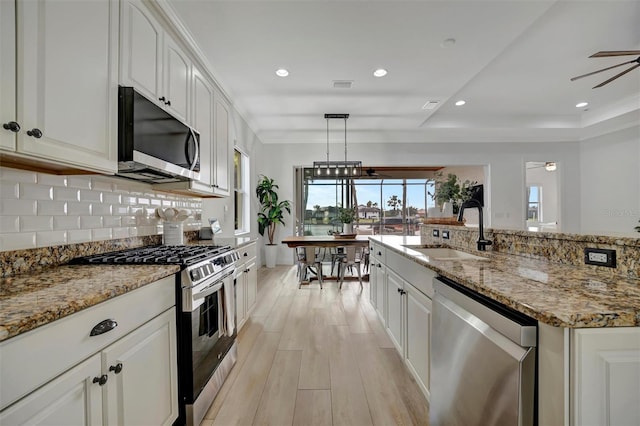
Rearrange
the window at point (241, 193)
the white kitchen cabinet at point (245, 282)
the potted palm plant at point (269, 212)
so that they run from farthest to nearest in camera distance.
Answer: the potted palm plant at point (269, 212) → the window at point (241, 193) → the white kitchen cabinet at point (245, 282)

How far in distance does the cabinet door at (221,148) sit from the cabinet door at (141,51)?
99 cm

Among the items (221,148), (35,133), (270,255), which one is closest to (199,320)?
(35,133)

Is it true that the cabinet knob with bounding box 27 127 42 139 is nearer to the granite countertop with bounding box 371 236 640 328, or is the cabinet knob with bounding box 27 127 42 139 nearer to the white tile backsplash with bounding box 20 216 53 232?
the white tile backsplash with bounding box 20 216 53 232

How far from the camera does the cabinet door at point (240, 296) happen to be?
8.39 feet

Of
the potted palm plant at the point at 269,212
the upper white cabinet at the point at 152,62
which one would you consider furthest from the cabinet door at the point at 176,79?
the potted palm plant at the point at 269,212

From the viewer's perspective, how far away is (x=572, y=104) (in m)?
5.00

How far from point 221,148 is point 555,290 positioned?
2.98 meters

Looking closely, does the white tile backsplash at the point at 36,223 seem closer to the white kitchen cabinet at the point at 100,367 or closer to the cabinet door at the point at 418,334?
the white kitchen cabinet at the point at 100,367

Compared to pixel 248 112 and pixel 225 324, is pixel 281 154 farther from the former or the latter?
pixel 225 324

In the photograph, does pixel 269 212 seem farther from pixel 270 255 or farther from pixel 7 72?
pixel 7 72

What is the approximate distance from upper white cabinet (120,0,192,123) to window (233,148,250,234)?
2.67 m

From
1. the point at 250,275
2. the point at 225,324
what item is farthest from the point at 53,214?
the point at 250,275

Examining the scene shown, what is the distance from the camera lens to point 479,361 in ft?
3.30

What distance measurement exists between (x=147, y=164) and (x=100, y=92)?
1.31ft
